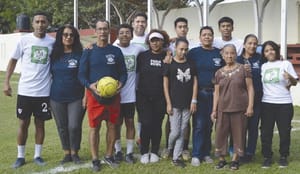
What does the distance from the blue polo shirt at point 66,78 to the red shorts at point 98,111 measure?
10.7 inches

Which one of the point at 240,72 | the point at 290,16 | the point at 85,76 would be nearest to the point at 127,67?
the point at 85,76

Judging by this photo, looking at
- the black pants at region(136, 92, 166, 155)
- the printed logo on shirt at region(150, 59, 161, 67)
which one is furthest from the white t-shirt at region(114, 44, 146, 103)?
the printed logo on shirt at region(150, 59, 161, 67)

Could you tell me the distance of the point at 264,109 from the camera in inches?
247

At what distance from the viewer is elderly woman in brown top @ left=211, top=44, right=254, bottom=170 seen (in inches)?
235

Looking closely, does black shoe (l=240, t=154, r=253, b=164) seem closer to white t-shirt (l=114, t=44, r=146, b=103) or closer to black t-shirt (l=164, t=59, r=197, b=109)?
black t-shirt (l=164, t=59, r=197, b=109)

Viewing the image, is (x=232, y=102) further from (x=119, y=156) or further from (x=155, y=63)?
(x=119, y=156)

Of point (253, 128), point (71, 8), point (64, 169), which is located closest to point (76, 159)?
point (64, 169)

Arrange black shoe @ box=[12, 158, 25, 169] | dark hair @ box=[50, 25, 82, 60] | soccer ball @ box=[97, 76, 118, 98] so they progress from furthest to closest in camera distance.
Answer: black shoe @ box=[12, 158, 25, 169] < dark hair @ box=[50, 25, 82, 60] < soccer ball @ box=[97, 76, 118, 98]

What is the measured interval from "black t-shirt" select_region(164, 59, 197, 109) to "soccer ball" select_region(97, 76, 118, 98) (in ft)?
2.39

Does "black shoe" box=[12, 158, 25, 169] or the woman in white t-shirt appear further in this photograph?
"black shoe" box=[12, 158, 25, 169]

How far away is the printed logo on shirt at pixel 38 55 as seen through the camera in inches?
242

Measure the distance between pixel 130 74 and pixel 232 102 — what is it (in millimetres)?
1398

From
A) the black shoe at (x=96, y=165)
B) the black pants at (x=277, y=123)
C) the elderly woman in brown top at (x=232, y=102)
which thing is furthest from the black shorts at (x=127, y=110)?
the black pants at (x=277, y=123)

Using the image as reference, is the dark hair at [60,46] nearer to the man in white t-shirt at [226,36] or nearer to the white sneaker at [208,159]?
the man in white t-shirt at [226,36]
